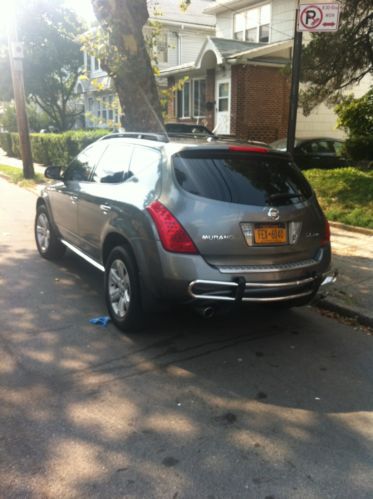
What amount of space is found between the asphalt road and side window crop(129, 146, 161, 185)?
1382 mm

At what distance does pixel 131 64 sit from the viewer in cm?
790

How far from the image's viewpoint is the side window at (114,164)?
508 cm

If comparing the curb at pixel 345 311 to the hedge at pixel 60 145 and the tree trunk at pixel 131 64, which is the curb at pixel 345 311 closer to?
the tree trunk at pixel 131 64

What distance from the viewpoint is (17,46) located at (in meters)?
14.8

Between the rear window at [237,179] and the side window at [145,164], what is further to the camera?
the side window at [145,164]

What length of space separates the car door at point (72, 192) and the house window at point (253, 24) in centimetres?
1963

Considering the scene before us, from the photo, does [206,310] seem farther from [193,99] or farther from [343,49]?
[193,99]

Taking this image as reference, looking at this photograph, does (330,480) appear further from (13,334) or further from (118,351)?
(13,334)

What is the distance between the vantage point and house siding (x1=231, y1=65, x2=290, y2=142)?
20.9m

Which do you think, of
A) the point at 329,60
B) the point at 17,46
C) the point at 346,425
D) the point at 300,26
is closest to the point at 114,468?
the point at 346,425

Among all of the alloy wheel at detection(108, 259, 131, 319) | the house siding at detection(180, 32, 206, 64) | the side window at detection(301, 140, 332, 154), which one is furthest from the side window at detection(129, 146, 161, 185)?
the house siding at detection(180, 32, 206, 64)

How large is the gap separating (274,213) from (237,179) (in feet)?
1.37

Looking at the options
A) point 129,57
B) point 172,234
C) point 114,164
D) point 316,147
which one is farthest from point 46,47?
point 172,234

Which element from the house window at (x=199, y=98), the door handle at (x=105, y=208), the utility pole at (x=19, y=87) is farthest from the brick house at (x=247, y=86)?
the door handle at (x=105, y=208)
